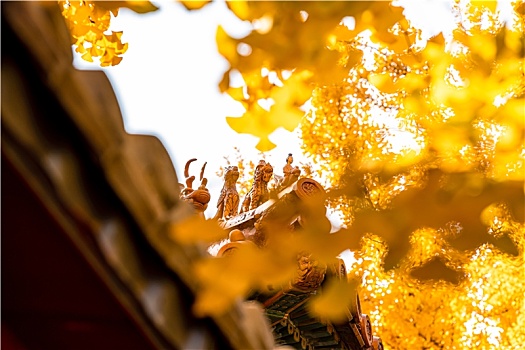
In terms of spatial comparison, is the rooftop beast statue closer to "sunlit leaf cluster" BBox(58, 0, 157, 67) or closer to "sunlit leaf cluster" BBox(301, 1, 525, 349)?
"sunlit leaf cluster" BBox(301, 1, 525, 349)

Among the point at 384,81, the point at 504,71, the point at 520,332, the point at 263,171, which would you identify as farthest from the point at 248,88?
the point at 520,332

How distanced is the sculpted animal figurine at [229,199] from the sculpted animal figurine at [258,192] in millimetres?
144

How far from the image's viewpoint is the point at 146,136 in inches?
36.4

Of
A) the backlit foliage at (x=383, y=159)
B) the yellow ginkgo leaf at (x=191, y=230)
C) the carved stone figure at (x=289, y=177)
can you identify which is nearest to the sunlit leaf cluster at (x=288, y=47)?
the backlit foliage at (x=383, y=159)

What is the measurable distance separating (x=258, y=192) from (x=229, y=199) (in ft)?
0.98

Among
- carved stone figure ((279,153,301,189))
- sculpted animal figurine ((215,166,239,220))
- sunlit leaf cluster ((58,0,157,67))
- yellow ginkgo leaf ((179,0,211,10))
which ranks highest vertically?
sunlit leaf cluster ((58,0,157,67))

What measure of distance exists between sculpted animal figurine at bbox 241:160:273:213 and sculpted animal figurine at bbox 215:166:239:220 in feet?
0.47

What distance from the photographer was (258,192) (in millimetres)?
3428

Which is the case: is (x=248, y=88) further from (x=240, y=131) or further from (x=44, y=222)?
(x=44, y=222)

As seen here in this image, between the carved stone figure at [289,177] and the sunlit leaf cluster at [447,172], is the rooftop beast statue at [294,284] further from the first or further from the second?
the sunlit leaf cluster at [447,172]

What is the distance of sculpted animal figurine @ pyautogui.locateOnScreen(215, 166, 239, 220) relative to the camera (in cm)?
359

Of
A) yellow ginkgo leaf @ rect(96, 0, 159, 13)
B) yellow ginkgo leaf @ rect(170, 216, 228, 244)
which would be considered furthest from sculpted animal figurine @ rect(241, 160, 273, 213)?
yellow ginkgo leaf @ rect(170, 216, 228, 244)

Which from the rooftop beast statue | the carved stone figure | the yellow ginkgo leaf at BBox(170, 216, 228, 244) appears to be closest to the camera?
the yellow ginkgo leaf at BBox(170, 216, 228, 244)

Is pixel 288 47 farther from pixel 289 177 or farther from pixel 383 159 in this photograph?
pixel 289 177
